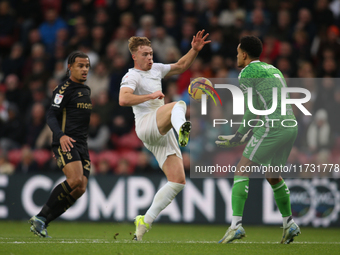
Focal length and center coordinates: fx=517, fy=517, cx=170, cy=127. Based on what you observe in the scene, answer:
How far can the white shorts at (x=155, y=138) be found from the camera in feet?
19.9

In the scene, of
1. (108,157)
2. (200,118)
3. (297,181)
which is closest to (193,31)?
(200,118)

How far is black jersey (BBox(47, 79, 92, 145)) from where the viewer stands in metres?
6.69

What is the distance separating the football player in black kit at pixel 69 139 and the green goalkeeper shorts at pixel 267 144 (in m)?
2.24

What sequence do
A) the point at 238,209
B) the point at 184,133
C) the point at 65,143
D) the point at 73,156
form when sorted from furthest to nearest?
the point at 73,156
the point at 65,143
the point at 238,209
the point at 184,133

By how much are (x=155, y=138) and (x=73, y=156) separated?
1188 mm

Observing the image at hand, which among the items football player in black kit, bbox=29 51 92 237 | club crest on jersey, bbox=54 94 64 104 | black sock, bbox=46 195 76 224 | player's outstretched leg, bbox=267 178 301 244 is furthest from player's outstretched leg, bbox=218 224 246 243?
club crest on jersey, bbox=54 94 64 104

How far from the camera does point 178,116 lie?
5.63 m

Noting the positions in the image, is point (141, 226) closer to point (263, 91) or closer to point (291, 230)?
point (291, 230)

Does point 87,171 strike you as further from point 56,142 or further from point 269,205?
point 269,205

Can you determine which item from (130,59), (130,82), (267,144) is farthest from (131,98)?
(130,59)

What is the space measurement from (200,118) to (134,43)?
3907 mm

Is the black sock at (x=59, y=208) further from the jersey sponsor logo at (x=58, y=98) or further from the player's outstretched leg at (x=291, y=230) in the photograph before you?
the player's outstretched leg at (x=291, y=230)

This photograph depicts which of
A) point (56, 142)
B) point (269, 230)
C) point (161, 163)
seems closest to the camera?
point (161, 163)

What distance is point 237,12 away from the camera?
480 inches
